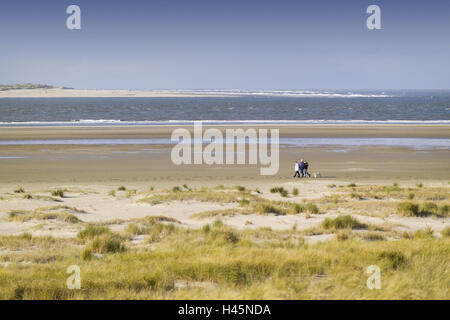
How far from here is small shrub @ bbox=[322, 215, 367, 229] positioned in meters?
12.3

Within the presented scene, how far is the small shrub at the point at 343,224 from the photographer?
40.2 ft

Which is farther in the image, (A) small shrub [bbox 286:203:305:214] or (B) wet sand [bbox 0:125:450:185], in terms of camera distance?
(B) wet sand [bbox 0:125:450:185]

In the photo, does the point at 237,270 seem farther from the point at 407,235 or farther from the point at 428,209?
the point at 428,209

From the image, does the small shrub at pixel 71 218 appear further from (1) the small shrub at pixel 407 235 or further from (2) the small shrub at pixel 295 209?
(1) the small shrub at pixel 407 235

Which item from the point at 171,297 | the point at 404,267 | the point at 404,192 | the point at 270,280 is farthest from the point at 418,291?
the point at 404,192

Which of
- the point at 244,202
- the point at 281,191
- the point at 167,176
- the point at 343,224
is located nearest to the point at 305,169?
the point at 281,191

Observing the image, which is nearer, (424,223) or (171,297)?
(171,297)

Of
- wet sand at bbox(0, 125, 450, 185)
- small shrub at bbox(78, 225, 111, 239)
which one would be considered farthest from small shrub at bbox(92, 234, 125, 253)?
wet sand at bbox(0, 125, 450, 185)

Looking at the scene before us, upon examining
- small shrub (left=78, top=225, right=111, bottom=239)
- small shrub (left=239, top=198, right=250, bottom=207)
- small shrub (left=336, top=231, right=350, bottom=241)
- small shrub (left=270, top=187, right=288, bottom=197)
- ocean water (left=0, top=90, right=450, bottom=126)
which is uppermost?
ocean water (left=0, top=90, right=450, bottom=126)

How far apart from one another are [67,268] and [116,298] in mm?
1708

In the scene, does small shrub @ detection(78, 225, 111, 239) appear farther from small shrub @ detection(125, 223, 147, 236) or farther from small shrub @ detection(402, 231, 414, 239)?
small shrub @ detection(402, 231, 414, 239)

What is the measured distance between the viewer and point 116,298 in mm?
6457

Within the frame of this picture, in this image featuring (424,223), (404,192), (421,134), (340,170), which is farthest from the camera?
(421,134)
